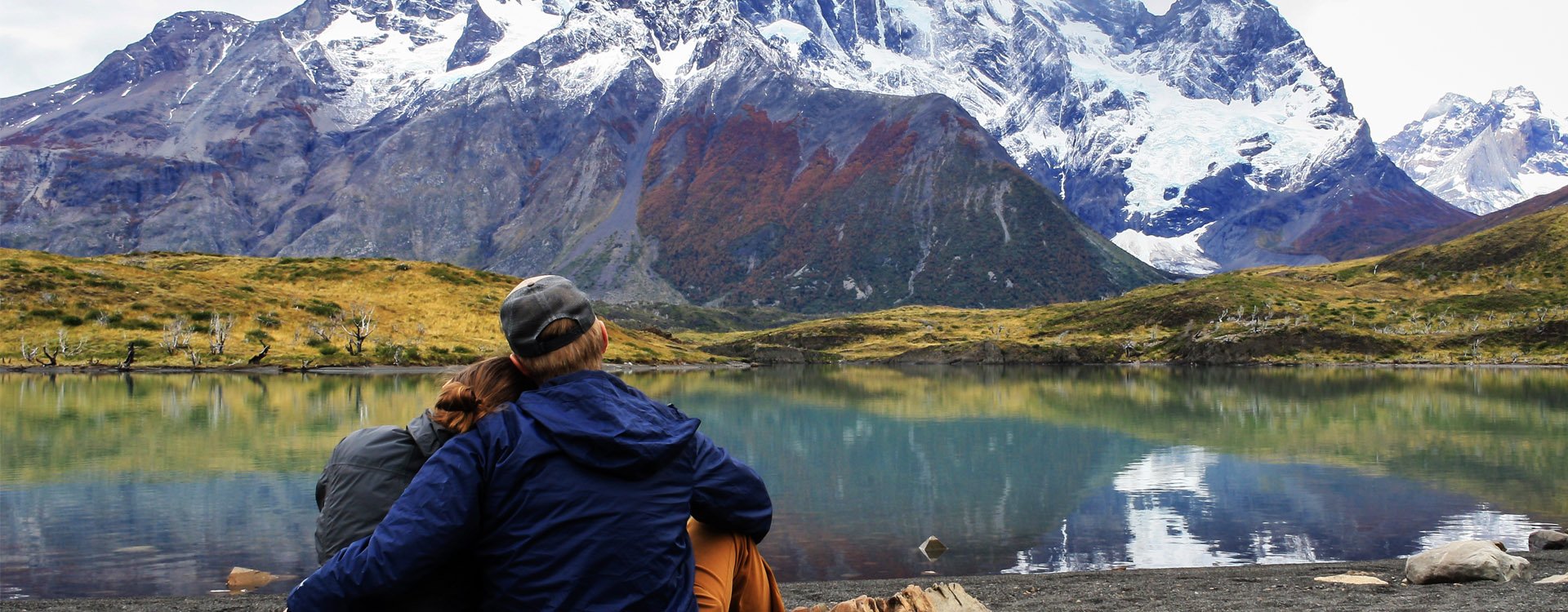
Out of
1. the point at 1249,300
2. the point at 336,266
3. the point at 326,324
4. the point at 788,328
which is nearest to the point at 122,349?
the point at 326,324

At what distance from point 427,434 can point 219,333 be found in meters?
96.3

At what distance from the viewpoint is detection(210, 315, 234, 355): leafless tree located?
90.2m

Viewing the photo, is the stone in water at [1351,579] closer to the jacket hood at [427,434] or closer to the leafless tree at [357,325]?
the jacket hood at [427,434]

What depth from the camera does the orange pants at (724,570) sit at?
6.33 meters

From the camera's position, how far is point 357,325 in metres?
101

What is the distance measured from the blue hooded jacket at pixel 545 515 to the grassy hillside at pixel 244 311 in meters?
93.3

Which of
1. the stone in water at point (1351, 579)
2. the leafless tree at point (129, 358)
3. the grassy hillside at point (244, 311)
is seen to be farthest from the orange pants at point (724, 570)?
the grassy hillside at point (244, 311)

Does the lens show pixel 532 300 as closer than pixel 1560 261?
Yes

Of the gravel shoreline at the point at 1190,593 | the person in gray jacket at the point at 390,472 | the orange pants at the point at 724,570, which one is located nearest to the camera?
the person in gray jacket at the point at 390,472

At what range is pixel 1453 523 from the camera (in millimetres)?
27484

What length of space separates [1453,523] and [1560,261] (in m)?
158

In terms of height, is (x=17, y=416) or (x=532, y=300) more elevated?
(x=532, y=300)

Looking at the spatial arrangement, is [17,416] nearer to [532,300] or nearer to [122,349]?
[122,349]

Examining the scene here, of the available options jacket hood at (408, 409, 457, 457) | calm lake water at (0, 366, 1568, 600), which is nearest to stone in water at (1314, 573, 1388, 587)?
calm lake water at (0, 366, 1568, 600)
